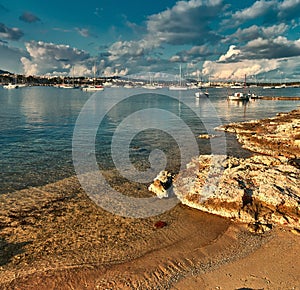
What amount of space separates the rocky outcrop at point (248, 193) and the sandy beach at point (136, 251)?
1.85 feet

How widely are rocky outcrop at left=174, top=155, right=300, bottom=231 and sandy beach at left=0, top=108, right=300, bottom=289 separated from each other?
565mm

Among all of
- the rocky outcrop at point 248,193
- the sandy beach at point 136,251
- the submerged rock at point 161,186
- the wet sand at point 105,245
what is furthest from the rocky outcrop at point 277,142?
the wet sand at point 105,245

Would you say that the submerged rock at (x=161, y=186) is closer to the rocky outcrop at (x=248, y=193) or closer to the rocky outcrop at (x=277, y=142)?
the rocky outcrop at (x=248, y=193)

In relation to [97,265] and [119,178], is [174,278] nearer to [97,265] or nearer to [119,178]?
[97,265]

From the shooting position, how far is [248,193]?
15227 mm

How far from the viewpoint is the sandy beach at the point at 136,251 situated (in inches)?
389

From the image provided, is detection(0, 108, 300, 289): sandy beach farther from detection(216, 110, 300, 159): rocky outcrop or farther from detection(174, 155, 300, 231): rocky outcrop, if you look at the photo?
detection(216, 110, 300, 159): rocky outcrop

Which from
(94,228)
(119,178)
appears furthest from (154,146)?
(94,228)

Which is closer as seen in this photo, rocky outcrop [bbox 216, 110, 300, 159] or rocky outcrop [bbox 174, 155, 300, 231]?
rocky outcrop [bbox 174, 155, 300, 231]

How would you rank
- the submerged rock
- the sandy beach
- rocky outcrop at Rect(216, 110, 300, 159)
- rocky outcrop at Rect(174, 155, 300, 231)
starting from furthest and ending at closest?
rocky outcrop at Rect(216, 110, 300, 159) → the submerged rock → rocky outcrop at Rect(174, 155, 300, 231) → the sandy beach

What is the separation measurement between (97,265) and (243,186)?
9.57 metres

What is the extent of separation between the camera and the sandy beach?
9891 mm

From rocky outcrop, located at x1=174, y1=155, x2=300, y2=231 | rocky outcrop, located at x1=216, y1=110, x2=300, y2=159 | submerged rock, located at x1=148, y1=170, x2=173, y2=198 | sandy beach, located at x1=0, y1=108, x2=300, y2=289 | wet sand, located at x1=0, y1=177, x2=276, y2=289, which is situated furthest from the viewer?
rocky outcrop, located at x1=216, y1=110, x2=300, y2=159

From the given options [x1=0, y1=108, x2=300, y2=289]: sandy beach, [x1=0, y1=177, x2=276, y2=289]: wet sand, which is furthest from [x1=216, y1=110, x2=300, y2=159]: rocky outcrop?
[x1=0, y1=177, x2=276, y2=289]: wet sand
